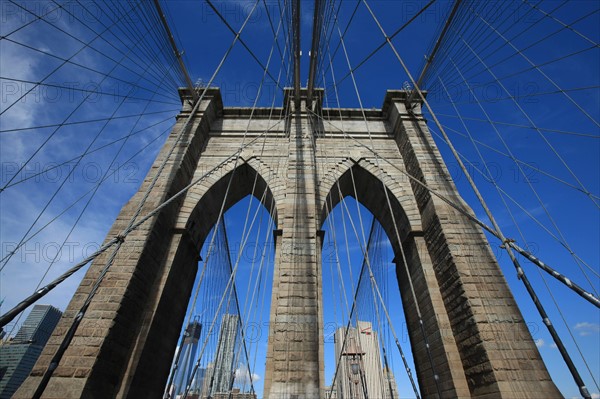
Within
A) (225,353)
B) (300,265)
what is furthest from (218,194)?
(225,353)

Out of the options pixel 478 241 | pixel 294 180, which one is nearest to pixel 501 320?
pixel 478 241

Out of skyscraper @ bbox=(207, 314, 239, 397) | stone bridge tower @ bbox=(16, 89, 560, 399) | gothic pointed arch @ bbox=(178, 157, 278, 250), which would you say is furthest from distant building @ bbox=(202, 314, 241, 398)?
gothic pointed arch @ bbox=(178, 157, 278, 250)

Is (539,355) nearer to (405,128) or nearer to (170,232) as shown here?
(405,128)

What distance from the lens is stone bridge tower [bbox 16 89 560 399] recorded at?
5.47m

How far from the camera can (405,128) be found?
383 inches

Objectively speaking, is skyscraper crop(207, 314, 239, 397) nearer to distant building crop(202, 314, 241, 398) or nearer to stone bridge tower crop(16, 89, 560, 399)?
distant building crop(202, 314, 241, 398)

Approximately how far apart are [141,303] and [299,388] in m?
3.93

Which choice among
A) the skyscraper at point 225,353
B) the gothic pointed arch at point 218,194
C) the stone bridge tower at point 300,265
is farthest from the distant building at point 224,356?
the gothic pointed arch at point 218,194

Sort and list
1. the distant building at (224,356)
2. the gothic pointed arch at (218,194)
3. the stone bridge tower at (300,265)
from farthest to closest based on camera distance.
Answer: the gothic pointed arch at (218,194), the distant building at (224,356), the stone bridge tower at (300,265)

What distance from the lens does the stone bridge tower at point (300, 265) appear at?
5469mm

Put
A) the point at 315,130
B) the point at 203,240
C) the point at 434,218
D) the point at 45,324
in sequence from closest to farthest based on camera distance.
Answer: the point at 434,218 < the point at 203,240 < the point at 315,130 < the point at 45,324

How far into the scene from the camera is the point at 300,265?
705 cm

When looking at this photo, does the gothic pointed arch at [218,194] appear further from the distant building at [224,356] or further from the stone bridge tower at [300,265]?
the distant building at [224,356]

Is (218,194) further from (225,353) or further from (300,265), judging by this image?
(225,353)
